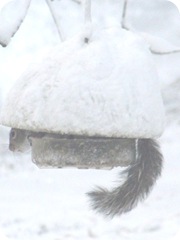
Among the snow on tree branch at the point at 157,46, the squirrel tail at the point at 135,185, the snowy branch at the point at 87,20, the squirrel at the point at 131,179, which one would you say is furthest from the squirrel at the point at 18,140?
the snow on tree branch at the point at 157,46

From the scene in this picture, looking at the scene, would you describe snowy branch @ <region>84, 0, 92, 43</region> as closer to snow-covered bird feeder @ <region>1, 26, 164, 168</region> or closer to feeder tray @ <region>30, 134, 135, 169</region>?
snow-covered bird feeder @ <region>1, 26, 164, 168</region>

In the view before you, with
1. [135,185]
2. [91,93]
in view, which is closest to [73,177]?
[135,185]

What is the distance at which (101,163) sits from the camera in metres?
2.02

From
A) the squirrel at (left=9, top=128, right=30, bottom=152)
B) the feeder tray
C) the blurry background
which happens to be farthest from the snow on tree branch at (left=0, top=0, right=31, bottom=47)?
the feeder tray

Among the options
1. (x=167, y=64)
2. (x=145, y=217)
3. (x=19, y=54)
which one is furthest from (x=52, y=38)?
(x=145, y=217)

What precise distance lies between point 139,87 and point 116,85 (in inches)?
2.7

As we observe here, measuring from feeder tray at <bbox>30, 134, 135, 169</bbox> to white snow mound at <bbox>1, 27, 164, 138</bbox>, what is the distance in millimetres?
149

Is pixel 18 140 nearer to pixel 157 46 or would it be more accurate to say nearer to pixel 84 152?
pixel 84 152

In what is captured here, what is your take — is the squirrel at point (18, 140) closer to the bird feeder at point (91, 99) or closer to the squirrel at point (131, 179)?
the squirrel at point (131, 179)

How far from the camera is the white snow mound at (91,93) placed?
72.2 inches

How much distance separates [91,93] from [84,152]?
0.21 metres

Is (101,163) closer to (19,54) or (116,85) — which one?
(116,85)

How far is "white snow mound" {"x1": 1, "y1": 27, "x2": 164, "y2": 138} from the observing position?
72.2 inches

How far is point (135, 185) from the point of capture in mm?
2176
